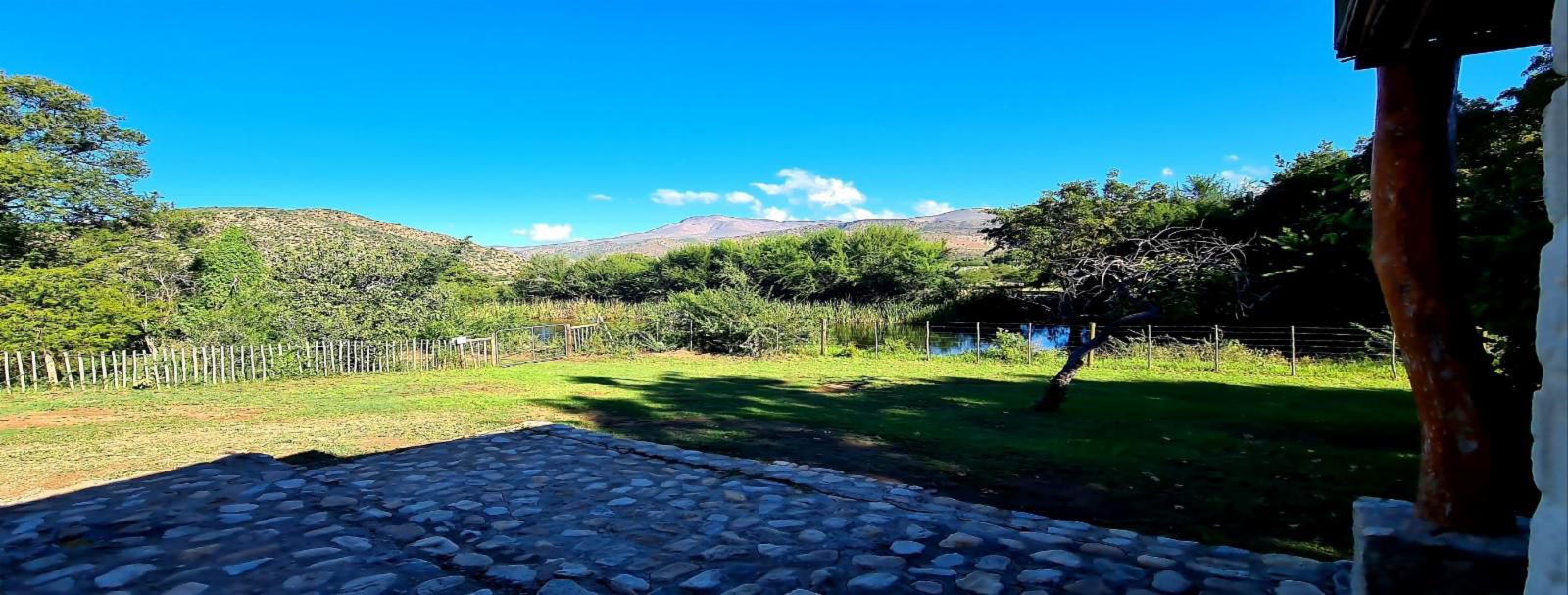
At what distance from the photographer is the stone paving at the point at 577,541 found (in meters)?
2.92

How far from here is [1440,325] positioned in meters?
2.09

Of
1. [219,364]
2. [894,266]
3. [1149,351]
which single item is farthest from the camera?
[894,266]

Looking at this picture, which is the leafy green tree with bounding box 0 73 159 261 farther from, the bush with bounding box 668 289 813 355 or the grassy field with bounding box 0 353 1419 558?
the bush with bounding box 668 289 813 355

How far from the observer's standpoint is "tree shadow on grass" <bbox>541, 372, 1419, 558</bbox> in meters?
4.17

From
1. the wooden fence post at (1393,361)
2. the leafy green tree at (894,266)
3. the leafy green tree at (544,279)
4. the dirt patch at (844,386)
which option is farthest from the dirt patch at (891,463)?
the leafy green tree at (544,279)

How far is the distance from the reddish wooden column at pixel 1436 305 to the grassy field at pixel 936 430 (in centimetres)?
159

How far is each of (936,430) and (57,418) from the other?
10.4m

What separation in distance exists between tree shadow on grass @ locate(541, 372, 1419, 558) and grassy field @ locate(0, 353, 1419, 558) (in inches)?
1.0

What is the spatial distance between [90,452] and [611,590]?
608 centimetres

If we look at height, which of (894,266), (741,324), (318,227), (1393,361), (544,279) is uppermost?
(318,227)

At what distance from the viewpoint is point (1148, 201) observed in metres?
23.7

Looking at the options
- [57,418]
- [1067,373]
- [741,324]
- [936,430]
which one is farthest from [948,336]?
[57,418]

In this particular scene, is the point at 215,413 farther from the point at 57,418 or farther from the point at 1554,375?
the point at 1554,375

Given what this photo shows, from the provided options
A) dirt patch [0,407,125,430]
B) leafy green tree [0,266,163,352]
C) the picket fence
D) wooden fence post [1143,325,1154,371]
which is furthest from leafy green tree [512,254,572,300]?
wooden fence post [1143,325,1154,371]
